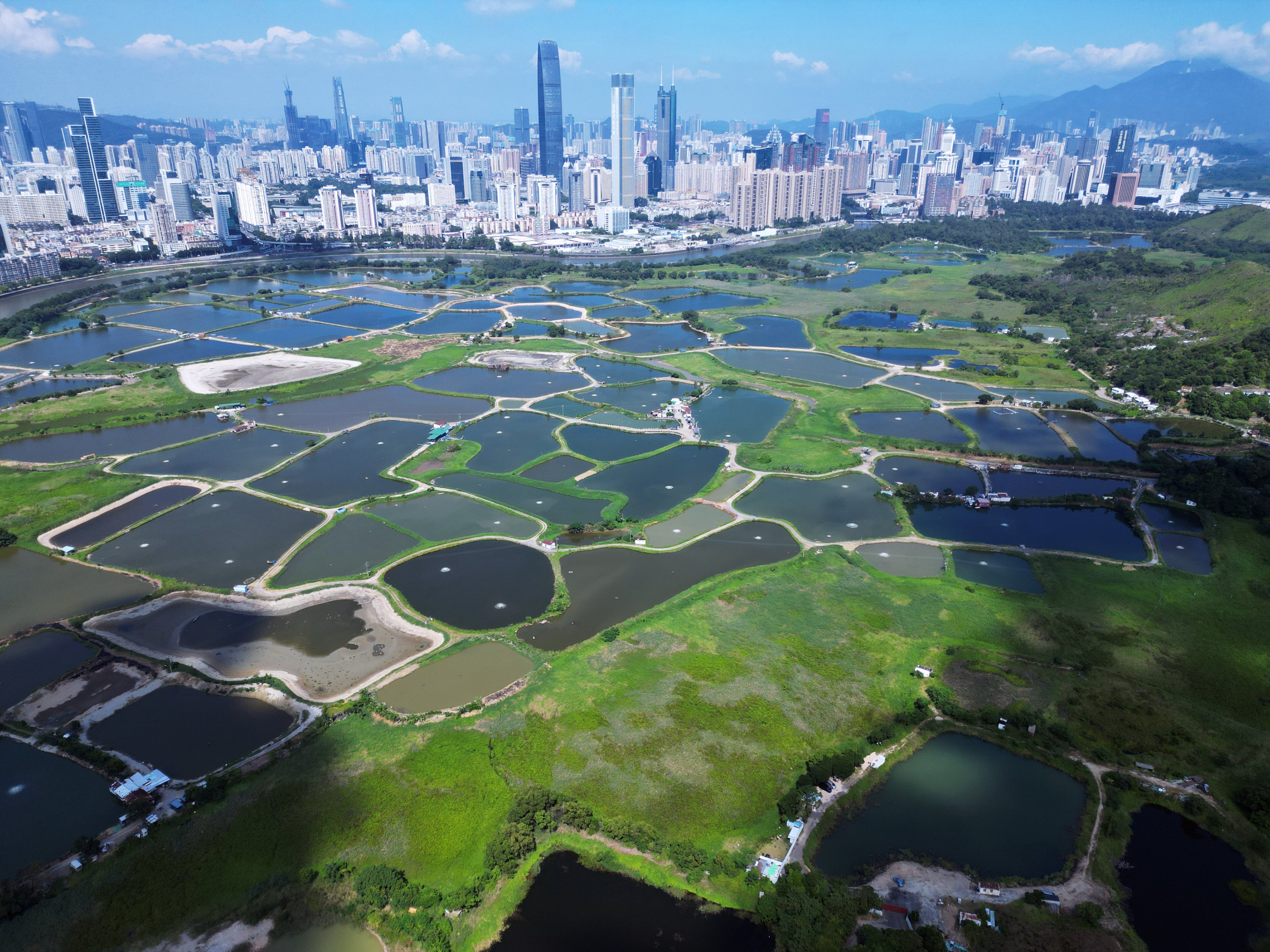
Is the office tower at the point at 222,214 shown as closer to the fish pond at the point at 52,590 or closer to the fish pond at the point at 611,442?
the fish pond at the point at 611,442

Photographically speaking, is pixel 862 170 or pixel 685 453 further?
pixel 862 170

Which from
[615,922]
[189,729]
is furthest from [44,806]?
[615,922]

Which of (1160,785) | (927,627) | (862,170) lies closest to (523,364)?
(927,627)

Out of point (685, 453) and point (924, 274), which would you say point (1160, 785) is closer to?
point (685, 453)

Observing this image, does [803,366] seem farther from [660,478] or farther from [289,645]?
[289,645]

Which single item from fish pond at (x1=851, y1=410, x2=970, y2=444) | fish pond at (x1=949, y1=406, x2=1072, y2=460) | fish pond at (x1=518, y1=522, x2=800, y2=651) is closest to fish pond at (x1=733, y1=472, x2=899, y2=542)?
fish pond at (x1=518, y1=522, x2=800, y2=651)

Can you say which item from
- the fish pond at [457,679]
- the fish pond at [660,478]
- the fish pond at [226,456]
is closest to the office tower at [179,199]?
the fish pond at [226,456]
